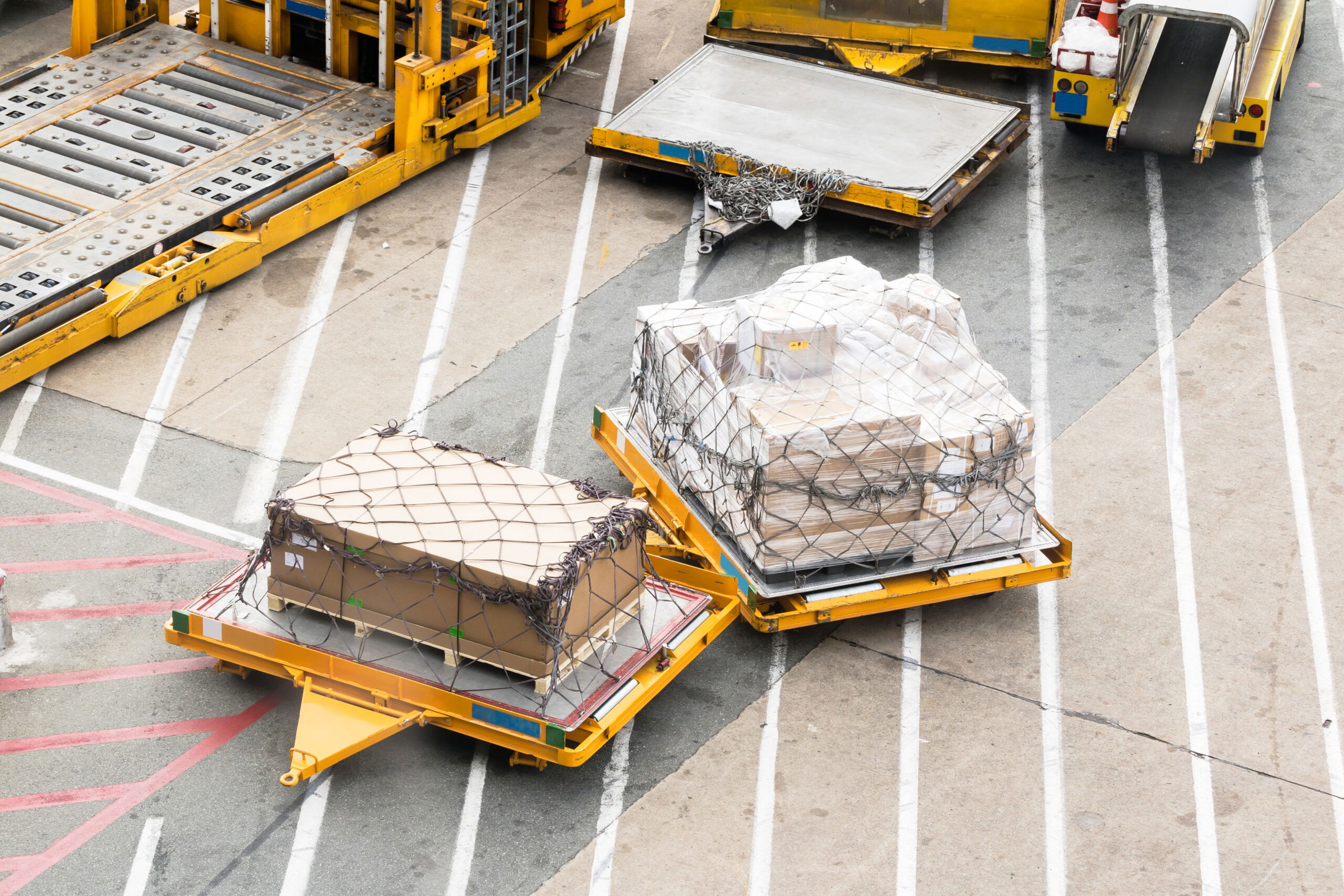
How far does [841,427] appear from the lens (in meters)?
9.29

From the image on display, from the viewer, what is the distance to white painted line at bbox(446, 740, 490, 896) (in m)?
8.16

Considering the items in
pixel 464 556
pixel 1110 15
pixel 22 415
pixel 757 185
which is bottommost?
pixel 22 415

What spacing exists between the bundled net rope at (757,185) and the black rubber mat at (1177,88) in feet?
9.82

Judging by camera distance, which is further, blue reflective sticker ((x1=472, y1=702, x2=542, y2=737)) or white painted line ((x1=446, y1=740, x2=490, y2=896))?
blue reflective sticker ((x1=472, y1=702, x2=542, y2=737))

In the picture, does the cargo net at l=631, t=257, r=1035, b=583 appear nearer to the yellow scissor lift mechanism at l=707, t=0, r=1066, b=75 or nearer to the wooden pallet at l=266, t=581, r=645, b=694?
the wooden pallet at l=266, t=581, r=645, b=694

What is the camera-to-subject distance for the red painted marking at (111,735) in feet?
28.8

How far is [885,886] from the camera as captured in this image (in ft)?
27.1

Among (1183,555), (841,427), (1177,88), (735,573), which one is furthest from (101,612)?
(1177,88)

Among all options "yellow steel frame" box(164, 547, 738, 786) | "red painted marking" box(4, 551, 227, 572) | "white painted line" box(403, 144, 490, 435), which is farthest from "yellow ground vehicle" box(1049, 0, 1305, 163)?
"red painted marking" box(4, 551, 227, 572)

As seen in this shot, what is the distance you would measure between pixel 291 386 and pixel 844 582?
4.48m

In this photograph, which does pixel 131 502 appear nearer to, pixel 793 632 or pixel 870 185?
pixel 793 632

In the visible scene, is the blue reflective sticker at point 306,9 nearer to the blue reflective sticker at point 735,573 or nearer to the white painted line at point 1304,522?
the blue reflective sticker at point 735,573

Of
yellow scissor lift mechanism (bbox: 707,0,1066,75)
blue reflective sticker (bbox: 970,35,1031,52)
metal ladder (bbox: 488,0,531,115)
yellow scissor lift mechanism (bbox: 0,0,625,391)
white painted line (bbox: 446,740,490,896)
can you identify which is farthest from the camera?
blue reflective sticker (bbox: 970,35,1031,52)

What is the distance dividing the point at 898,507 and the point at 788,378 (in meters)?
0.99
